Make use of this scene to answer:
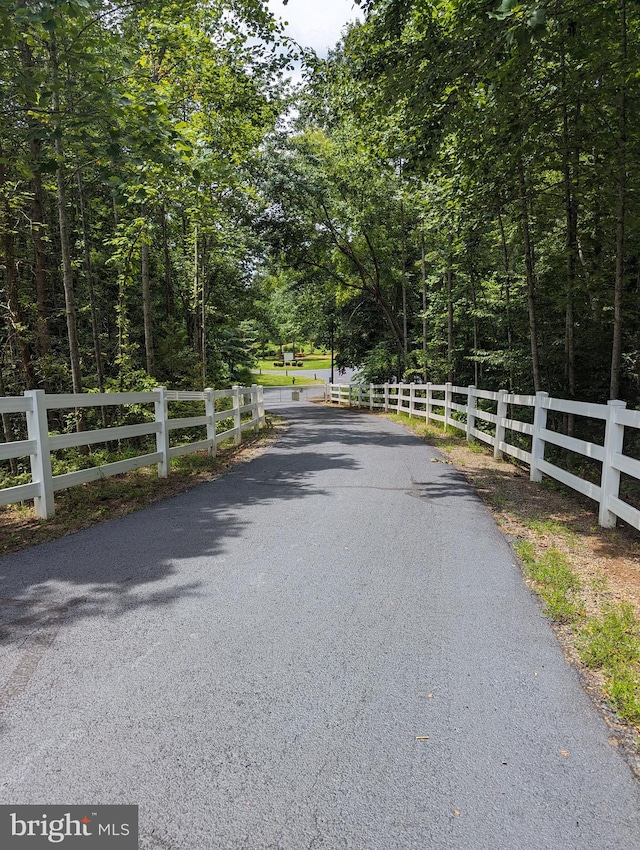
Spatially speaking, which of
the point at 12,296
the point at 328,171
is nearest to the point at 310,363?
the point at 328,171

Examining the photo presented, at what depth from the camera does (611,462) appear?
473 cm

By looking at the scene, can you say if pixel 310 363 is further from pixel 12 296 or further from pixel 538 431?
pixel 538 431

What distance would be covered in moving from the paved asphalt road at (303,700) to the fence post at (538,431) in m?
3.10

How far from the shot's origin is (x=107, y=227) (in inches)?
564

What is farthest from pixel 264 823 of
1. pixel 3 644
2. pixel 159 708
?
pixel 3 644

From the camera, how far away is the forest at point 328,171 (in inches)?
229

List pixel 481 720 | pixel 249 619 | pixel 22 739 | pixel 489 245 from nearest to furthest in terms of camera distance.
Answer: pixel 22 739
pixel 481 720
pixel 249 619
pixel 489 245

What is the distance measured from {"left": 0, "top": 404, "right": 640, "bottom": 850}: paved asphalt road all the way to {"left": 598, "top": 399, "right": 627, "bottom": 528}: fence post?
4.55 ft

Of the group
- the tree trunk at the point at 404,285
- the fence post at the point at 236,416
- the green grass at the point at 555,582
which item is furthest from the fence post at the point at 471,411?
the tree trunk at the point at 404,285

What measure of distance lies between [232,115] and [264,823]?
40.9 ft

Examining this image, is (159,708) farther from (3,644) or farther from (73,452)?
(73,452)

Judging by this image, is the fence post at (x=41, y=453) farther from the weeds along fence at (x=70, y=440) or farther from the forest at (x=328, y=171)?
the forest at (x=328, y=171)

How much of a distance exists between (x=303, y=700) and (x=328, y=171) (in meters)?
20.0

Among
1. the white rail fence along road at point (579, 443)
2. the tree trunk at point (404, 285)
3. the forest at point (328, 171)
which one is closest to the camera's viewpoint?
the white rail fence along road at point (579, 443)
